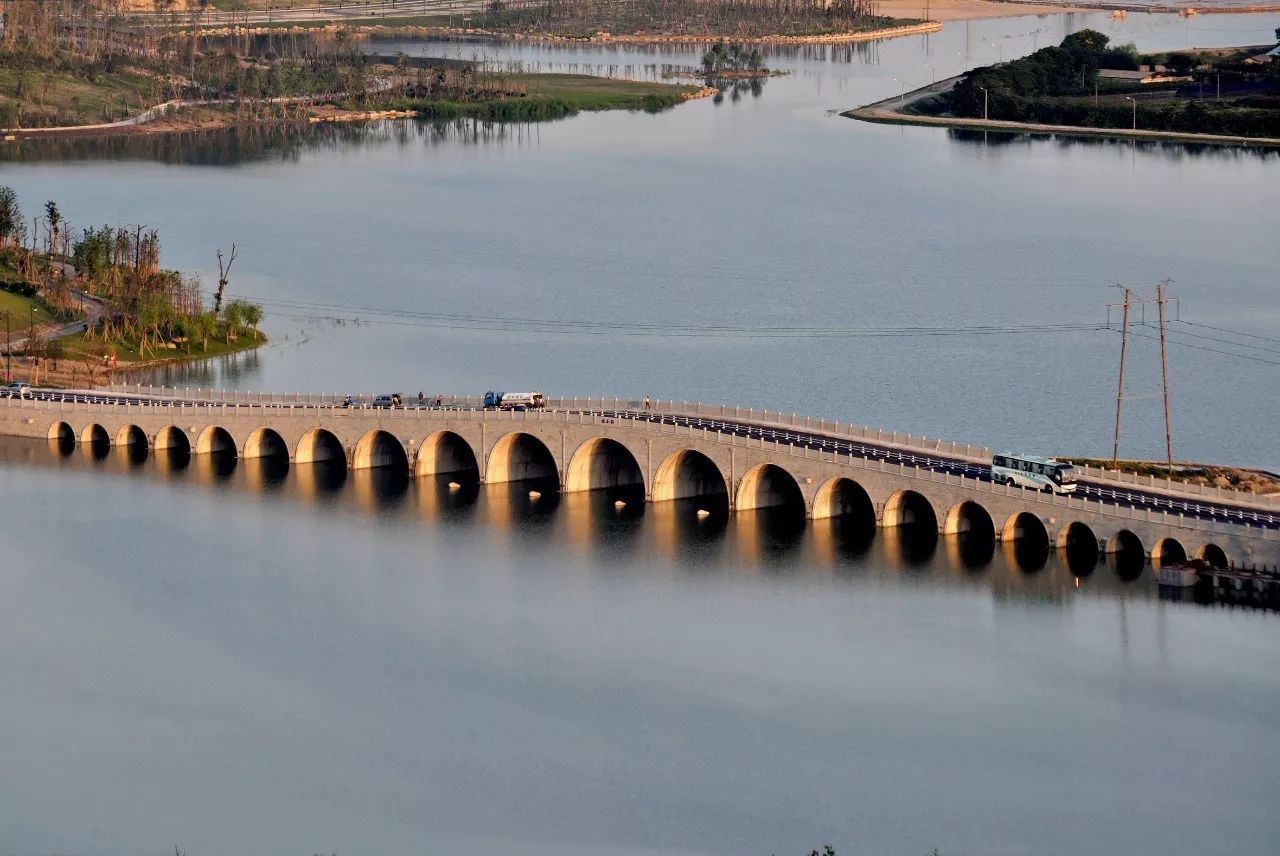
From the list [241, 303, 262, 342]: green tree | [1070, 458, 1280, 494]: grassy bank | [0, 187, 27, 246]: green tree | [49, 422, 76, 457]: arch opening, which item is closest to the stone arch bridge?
[49, 422, 76, 457]: arch opening

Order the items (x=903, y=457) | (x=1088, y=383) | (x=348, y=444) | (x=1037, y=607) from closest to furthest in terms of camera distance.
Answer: (x=1037, y=607) < (x=903, y=457) < (x=348, y=444) < (x=1088, y=383)

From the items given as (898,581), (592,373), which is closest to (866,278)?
(592,373)

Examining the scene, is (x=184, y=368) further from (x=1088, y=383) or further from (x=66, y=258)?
(x=1088, y=383)

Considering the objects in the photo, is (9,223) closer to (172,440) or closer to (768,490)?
(172,440)

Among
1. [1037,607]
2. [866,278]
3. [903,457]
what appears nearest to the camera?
[1037,607]

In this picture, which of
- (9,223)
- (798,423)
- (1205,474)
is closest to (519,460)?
(798,423)

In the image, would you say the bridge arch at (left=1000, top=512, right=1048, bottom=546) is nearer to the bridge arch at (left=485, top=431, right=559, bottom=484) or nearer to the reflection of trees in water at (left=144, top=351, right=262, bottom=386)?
the bridge arch at (left=485, top=431, right=559, bottom=484)

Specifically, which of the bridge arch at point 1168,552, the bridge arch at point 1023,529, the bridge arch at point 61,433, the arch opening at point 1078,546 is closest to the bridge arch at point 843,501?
the bridge arch at point 1023,529
